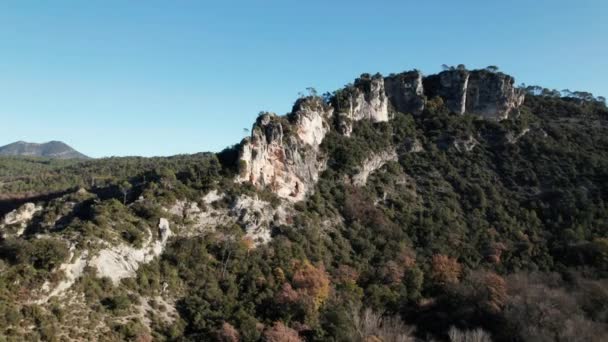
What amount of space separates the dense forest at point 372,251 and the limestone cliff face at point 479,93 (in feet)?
18.3

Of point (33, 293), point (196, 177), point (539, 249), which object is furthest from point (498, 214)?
point (33, 293)

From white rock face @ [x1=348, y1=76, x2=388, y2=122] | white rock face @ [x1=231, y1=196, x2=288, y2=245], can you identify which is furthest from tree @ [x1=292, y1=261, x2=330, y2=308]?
white rock face @ [x1=348, y1=76, x2=388, y2=122]

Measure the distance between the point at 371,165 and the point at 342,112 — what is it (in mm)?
12546

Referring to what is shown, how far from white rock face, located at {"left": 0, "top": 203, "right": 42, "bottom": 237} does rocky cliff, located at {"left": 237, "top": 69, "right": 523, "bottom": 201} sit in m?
25.8

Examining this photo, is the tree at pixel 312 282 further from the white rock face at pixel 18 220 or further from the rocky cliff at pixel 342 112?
the white rock face at pixel 18 220

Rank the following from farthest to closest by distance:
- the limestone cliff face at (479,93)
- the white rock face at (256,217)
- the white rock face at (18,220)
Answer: the limestone cliff face at (479,93) → the white rock face at (256,217) → the white rock face at (18,220)

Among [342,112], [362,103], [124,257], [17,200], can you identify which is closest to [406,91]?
[362,103]

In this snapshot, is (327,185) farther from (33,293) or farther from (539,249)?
(33,293)

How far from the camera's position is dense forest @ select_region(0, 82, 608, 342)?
42.0m

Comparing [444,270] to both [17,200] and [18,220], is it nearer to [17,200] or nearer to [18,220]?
[18,220]

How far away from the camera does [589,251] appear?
2606 inches

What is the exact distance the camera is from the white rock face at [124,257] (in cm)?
4344

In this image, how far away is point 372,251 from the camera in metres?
68.2

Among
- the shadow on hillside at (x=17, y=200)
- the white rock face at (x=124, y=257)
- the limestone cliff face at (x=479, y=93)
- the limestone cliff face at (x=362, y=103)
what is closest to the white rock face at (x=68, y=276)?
the white rock face at (x=124, y=257)
